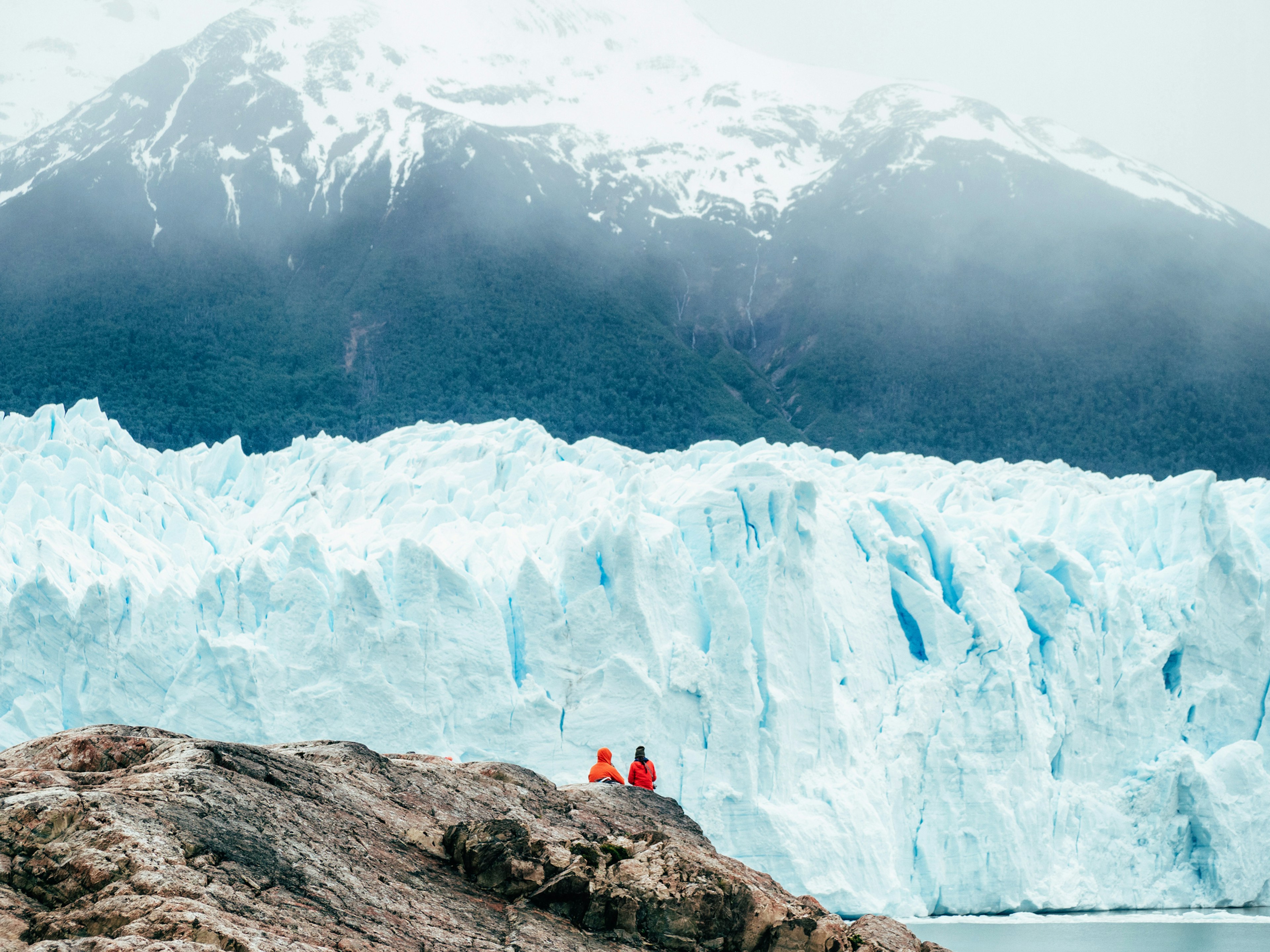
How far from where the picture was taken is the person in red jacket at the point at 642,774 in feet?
24.4

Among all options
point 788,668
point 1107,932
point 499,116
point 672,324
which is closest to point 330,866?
point 788,668

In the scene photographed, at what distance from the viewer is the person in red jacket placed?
743 cm

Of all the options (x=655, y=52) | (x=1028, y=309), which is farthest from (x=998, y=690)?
(x=655, y=52)

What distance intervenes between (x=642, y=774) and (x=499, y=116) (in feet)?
258

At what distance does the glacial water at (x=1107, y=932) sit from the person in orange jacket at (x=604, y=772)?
26.4 ft

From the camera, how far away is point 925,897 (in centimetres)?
1514

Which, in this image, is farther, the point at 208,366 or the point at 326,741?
the point at 208,366

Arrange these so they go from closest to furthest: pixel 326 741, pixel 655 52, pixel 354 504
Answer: pixel 326 741 → pixel 354 504 → pixel 655 52

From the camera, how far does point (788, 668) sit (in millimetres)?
15859

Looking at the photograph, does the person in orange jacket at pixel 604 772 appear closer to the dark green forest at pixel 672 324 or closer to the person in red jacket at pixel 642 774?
the person in red jacket at pixel 642 774

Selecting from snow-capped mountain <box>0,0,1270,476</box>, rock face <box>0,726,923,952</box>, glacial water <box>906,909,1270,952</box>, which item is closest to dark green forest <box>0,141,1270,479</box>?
snow-capped mountain <box>0,0,1270,476</box>

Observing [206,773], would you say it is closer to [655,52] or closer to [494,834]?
[494,834]

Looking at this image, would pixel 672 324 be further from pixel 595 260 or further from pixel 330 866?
pixel 330 866

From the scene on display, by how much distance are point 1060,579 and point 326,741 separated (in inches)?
541
